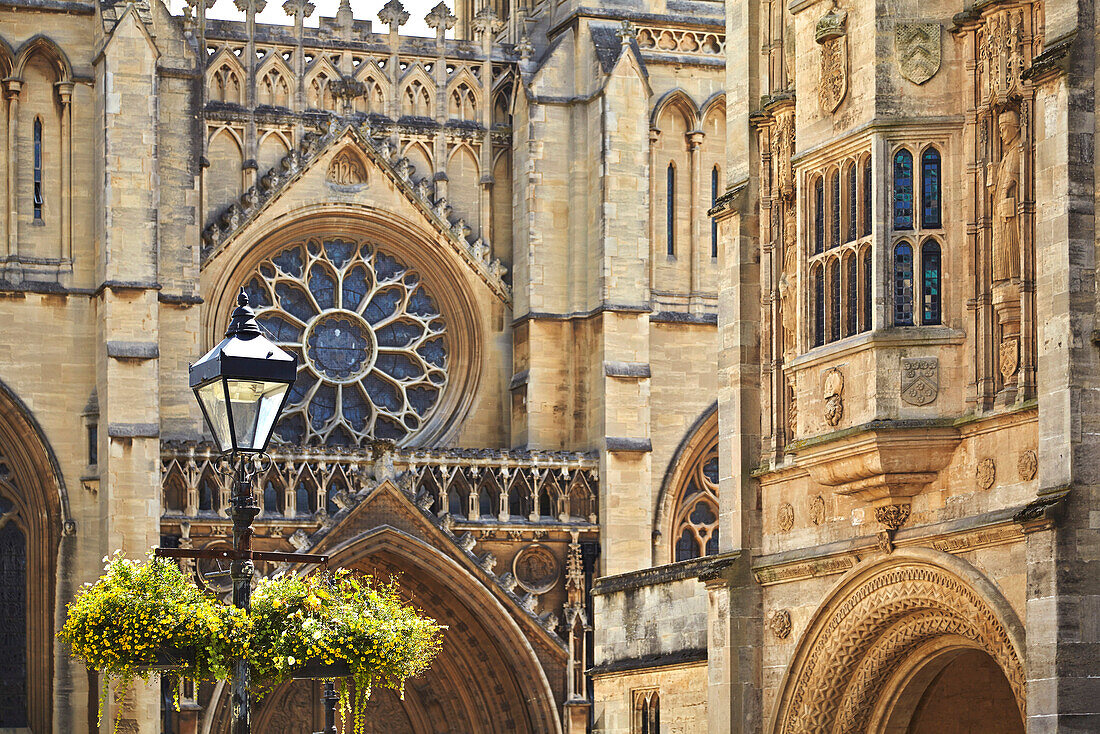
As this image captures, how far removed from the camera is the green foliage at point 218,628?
12281 millimetres

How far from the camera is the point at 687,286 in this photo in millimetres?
34500

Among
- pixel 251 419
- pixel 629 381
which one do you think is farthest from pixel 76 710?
pixel 251 419

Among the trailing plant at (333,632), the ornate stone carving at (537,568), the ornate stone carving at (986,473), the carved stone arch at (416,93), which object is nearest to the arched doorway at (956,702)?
the ornate stone carving at (986,473)

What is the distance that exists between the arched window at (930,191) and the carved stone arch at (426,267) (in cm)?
1687

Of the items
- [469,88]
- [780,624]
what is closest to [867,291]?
[780,624]

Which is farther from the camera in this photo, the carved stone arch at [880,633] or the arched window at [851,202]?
the arched window at [851,202]

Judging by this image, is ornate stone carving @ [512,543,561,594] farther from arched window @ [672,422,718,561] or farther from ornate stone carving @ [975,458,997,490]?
ornate stone carving @ [975,458,997,490]

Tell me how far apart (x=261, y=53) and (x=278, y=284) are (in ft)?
11.4

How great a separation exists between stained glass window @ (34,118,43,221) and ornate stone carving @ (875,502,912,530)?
1723 cm

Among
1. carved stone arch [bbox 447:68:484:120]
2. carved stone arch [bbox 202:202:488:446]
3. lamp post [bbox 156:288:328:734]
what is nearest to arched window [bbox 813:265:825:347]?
lamp post [bbox 156:288:328:734]

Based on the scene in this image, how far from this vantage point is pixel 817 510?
1928 cm

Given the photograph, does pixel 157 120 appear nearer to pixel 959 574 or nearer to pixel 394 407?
pixel 394 407

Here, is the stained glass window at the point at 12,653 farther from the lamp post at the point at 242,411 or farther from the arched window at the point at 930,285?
the lamp post at the point at 242,411

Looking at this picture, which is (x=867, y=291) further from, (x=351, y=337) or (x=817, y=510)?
(x=351, y=337)
